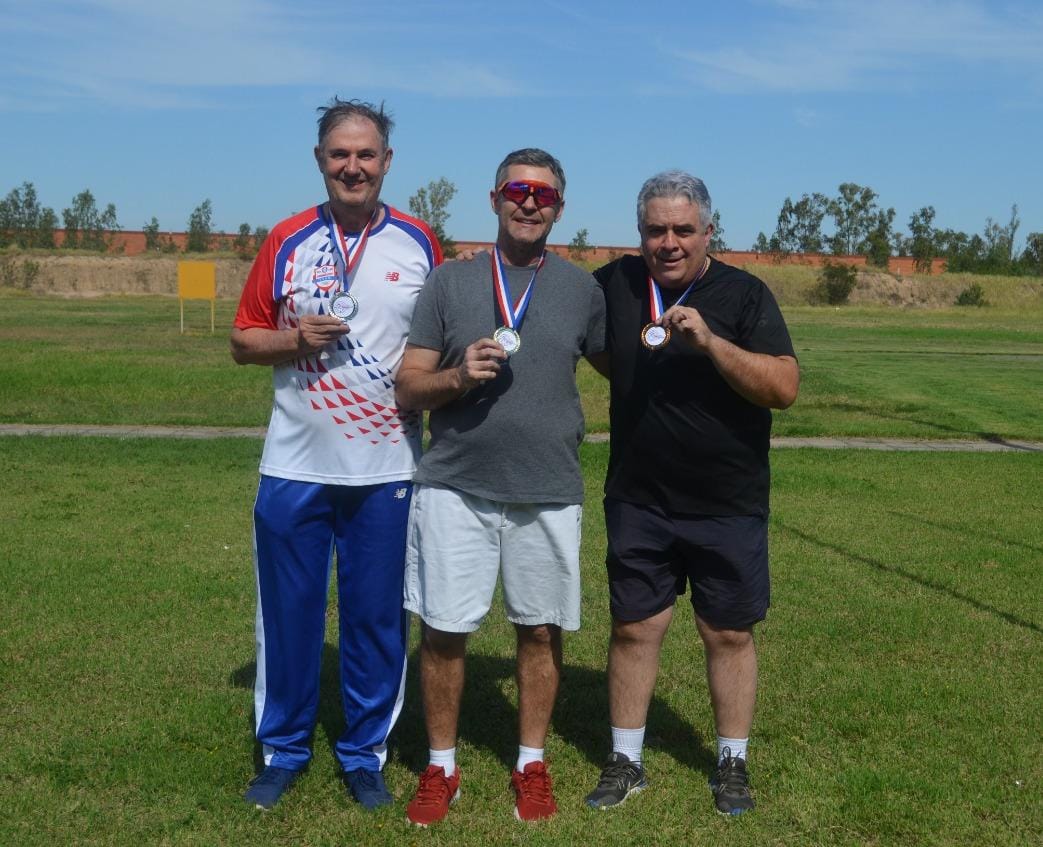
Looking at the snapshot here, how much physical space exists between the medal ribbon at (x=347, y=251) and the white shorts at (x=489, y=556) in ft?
2.32

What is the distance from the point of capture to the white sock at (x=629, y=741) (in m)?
4.19

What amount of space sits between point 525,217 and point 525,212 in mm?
15

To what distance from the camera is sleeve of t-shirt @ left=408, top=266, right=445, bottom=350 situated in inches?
149

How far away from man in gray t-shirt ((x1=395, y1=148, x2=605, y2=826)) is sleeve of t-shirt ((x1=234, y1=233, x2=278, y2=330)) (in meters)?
0.53

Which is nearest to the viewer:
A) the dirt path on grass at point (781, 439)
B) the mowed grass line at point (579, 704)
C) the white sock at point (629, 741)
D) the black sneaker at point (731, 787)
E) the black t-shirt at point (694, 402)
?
the black t-shirt at point (694, 402)

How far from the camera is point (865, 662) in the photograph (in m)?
5.64

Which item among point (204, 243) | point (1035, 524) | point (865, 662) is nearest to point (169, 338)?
point (1035, 524)

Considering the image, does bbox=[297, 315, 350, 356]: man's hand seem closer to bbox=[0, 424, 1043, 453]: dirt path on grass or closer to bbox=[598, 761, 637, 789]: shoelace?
bbox=[598, 761, 637, 789]: shoelace

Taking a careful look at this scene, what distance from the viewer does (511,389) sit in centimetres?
375

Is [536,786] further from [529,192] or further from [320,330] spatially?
[529,192]

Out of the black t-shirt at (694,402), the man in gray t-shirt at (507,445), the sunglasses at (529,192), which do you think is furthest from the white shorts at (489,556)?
the sunglasses at (529,192)

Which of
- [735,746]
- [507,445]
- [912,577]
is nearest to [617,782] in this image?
[735,746]

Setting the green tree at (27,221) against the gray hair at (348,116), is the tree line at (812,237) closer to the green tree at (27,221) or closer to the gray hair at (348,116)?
the green tree at (27,221)

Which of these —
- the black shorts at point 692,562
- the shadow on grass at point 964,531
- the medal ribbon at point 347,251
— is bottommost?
the shadow on grass at point 964,531
